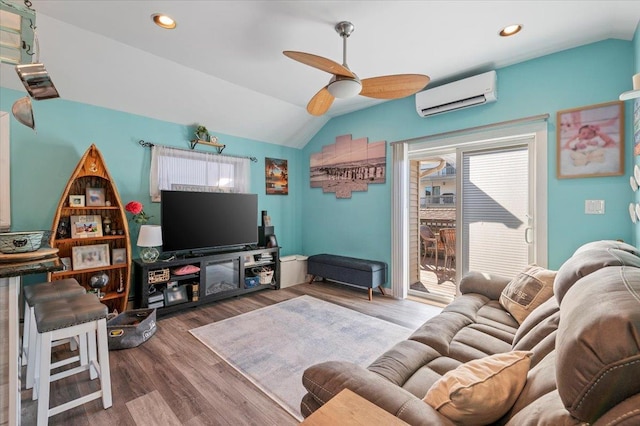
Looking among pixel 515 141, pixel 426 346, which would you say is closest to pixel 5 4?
pixel 426 346

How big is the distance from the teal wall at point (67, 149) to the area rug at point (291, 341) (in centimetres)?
183

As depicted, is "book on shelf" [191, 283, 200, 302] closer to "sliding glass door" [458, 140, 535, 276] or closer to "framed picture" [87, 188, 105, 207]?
"framed picture" [87, 188, 105, 207]

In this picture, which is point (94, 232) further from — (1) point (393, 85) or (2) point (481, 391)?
(2) point (481, 391)

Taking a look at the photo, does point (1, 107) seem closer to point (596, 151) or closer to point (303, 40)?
point (303, 40)

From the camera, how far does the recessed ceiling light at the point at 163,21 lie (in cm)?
220

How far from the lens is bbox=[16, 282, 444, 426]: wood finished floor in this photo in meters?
1.69

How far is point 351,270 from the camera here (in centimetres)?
394

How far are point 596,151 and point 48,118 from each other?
17.3ft

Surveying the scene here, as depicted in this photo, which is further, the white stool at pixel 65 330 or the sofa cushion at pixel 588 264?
the white stool at pixel 65 330

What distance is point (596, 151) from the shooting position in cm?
251

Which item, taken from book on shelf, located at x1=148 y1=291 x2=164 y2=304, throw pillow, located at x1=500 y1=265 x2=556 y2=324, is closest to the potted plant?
book on shelf, located at x1=148 y1=291 x2=164 y2=304

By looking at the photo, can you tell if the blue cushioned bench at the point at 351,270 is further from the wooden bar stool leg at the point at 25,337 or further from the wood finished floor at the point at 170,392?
the wooden bar stool leg at the point at 25,337

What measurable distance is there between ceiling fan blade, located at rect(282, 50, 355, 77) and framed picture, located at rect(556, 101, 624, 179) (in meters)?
2.19

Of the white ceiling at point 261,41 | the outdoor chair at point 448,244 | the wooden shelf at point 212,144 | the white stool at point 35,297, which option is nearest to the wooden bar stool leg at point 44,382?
the white stool at point 35,297
